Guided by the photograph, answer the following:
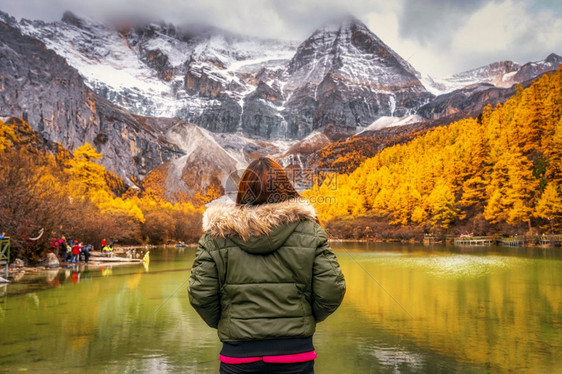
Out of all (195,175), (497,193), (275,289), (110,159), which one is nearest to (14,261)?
(275,289)

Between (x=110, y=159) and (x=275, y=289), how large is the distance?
4785 inches

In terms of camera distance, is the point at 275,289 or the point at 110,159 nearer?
the point at 275,289

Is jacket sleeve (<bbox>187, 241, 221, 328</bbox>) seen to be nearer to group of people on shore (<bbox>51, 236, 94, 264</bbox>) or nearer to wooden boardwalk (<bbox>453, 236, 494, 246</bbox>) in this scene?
group of people on shore (<bbox>51, 236, 94, 264</bbox>)

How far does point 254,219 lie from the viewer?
232cm

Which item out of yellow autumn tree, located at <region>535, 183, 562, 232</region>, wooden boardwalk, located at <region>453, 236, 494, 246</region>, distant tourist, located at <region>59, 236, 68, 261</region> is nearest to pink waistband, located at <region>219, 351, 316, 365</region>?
distant tourist, located at <region>59, 236, 68, 261</region>

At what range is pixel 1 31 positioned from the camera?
94.2 meters

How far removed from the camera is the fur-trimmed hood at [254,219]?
232 cm

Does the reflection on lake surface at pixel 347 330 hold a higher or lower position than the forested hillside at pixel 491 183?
lower

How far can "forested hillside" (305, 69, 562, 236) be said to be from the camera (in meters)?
42.2

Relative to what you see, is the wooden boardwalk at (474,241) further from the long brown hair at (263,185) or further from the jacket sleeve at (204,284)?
the jacket sleeve at (204,284)

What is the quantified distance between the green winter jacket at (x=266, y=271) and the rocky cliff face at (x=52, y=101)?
89873mm

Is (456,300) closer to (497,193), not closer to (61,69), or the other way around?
(497,193)


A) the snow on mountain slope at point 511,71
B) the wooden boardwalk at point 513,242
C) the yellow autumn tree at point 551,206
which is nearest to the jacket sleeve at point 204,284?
the wooden boardwalk at point 513,242

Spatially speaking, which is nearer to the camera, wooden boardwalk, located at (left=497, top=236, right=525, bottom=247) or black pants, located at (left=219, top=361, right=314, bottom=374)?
black pants, located at (left=219, top=361, right=314, bottom=374)
